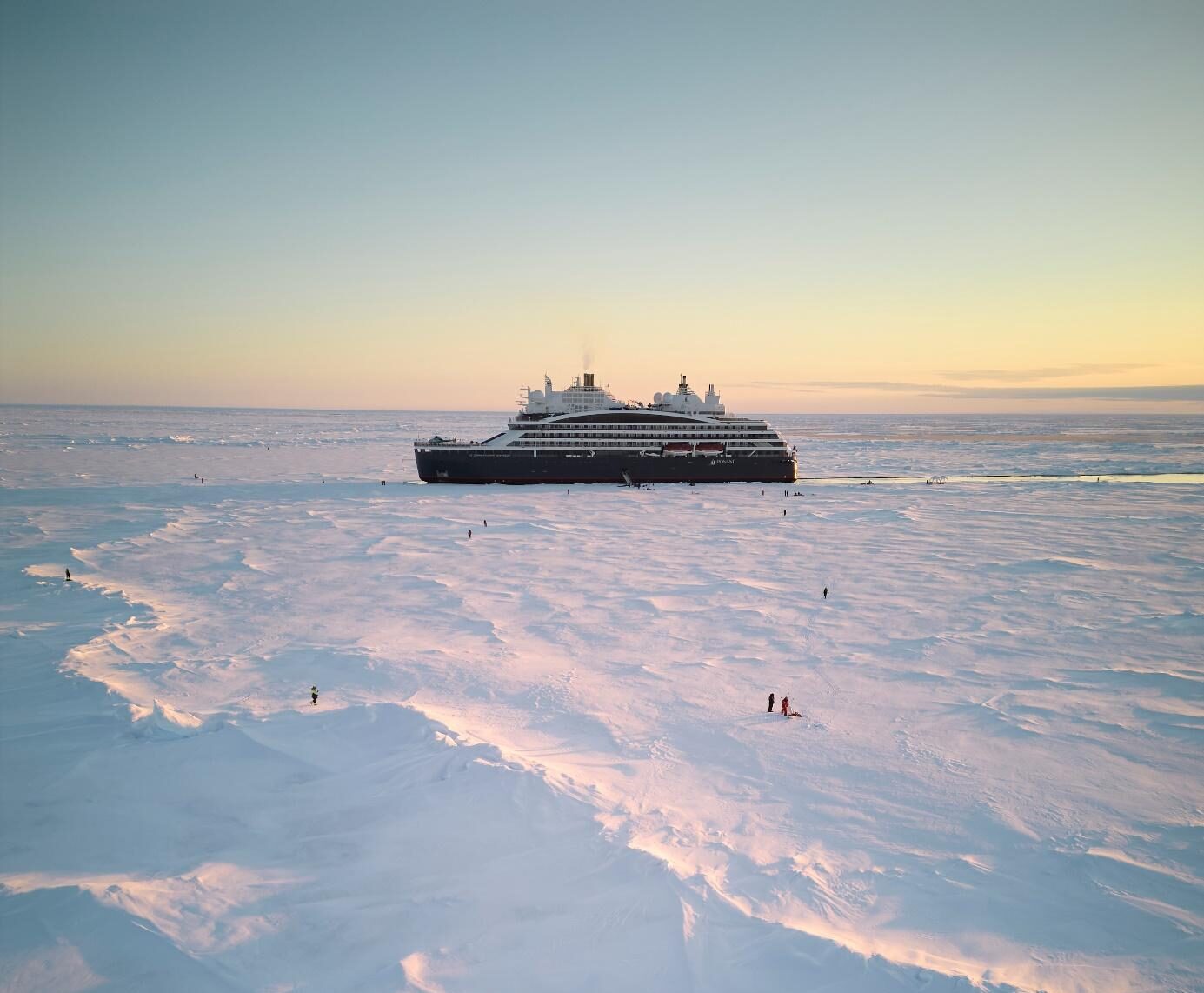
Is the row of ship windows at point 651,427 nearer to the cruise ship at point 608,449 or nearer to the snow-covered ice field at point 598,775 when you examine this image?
the cruise ship at point 608,449

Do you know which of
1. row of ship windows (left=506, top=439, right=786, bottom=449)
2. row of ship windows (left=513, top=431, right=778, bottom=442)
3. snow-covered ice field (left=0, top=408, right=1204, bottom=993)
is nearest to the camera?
snow-covered ice field (left=0, top=408, right=1204, bottom=993)

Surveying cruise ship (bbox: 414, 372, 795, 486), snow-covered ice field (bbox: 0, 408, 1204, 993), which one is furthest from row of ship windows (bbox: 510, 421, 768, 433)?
snow-covered ice field (bbox: 0, 408, 1204, 993)

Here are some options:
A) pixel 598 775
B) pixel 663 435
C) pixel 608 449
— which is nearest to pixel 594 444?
pixel 608 449

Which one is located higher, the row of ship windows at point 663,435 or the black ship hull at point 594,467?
the row of ship windows at point 663,435

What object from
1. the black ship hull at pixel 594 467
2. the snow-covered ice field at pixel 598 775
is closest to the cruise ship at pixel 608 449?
the black ship hull at pixel 594 467

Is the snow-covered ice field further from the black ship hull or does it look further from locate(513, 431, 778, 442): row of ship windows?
locate(513, 431, 778, 442): row of ship windows

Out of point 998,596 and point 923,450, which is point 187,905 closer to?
point 998,596

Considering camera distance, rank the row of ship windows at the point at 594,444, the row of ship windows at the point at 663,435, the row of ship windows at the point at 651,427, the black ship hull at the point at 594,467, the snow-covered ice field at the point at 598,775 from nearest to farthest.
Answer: the snow-covered ice field at the point at 598,775, the black ship hull at the point at 594,467, the row of ship windows at the point at 594,444, the row of ship windows at the point at 663,435, the row of ship windows at the point at 651,427
